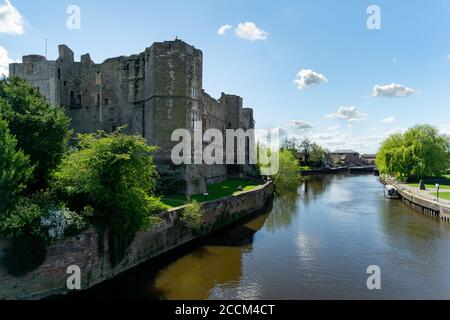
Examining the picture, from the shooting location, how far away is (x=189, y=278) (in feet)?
53.4

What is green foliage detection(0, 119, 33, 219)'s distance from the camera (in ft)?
39.8

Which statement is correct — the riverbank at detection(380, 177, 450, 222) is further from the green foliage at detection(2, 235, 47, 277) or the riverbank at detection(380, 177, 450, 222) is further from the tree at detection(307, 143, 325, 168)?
the tree at detection(307, 143, 325, 168)

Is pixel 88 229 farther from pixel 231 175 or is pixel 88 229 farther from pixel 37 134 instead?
pixel 231 175

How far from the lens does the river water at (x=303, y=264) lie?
14.6 metres

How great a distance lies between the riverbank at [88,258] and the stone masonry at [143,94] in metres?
6.35

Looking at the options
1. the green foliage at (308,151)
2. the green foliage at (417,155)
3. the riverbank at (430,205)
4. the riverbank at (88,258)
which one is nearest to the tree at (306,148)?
the green foliage at (308,151)

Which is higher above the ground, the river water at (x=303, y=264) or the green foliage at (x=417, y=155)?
the green foliage at (x=417, y=155)

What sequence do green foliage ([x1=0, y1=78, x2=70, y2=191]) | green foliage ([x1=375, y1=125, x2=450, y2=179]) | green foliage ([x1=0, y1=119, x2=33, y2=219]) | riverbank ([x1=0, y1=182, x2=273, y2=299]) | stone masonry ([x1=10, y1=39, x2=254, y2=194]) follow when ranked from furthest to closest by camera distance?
green foliage ([x1=375, y1=125, x2=450, y2=179]) → stone masonry ([x1=10, y1=39, x2=254, y2=194]) → green foliage ([x1=0, y1=78, x2=70, y2=191]) → riverbank ([x1=0, y1=182, x2=273, y2=299]) → green foliage ([x1=0, y1=119, x2=33, y2=219])

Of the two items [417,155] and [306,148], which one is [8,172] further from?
[306,148]

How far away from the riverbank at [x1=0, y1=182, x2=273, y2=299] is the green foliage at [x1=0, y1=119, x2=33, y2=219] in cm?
146

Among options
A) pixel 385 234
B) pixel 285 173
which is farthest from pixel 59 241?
pixel 285 173

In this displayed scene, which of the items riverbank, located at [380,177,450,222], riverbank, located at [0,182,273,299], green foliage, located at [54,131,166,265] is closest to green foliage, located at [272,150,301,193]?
riverbank, located at [380,177,450,222]

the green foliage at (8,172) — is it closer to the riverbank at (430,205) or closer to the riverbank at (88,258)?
the riverbank at (88,258)

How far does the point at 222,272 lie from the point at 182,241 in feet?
15.5
